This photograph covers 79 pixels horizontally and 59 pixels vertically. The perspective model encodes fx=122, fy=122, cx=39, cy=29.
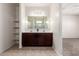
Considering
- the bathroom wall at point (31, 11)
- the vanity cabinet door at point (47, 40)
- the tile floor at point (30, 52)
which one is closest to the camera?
the tile floor at point (30, 52)

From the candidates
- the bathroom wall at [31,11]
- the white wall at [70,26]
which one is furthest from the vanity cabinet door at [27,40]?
the white wall at [70,26]

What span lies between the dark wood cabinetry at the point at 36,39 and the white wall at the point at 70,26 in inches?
52.8

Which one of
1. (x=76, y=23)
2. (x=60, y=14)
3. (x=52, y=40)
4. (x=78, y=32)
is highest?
(x=60, y=14)

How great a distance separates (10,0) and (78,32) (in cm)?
327

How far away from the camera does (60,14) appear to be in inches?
150

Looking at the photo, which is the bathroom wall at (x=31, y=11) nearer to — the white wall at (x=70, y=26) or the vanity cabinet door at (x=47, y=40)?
the vanity cabinet door at (x=47, y=40)

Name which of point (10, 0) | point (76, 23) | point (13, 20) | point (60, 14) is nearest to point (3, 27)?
point (13, 20)

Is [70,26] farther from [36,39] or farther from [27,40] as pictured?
[27,40]

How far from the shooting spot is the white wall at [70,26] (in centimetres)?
406

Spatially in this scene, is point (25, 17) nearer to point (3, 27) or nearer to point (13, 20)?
point (13, 20)

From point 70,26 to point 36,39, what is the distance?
1.78 m

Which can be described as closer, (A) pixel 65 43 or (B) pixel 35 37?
(A) pixel 65 43

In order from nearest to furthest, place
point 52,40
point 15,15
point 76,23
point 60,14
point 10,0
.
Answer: point 10,0 → point 60,14 → point 76,23 → point 52,40 → point 15,15

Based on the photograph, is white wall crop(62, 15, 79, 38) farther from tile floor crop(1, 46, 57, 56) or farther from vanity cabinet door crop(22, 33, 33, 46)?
vanity cabinet door crop(22, 33, 33, 46)
